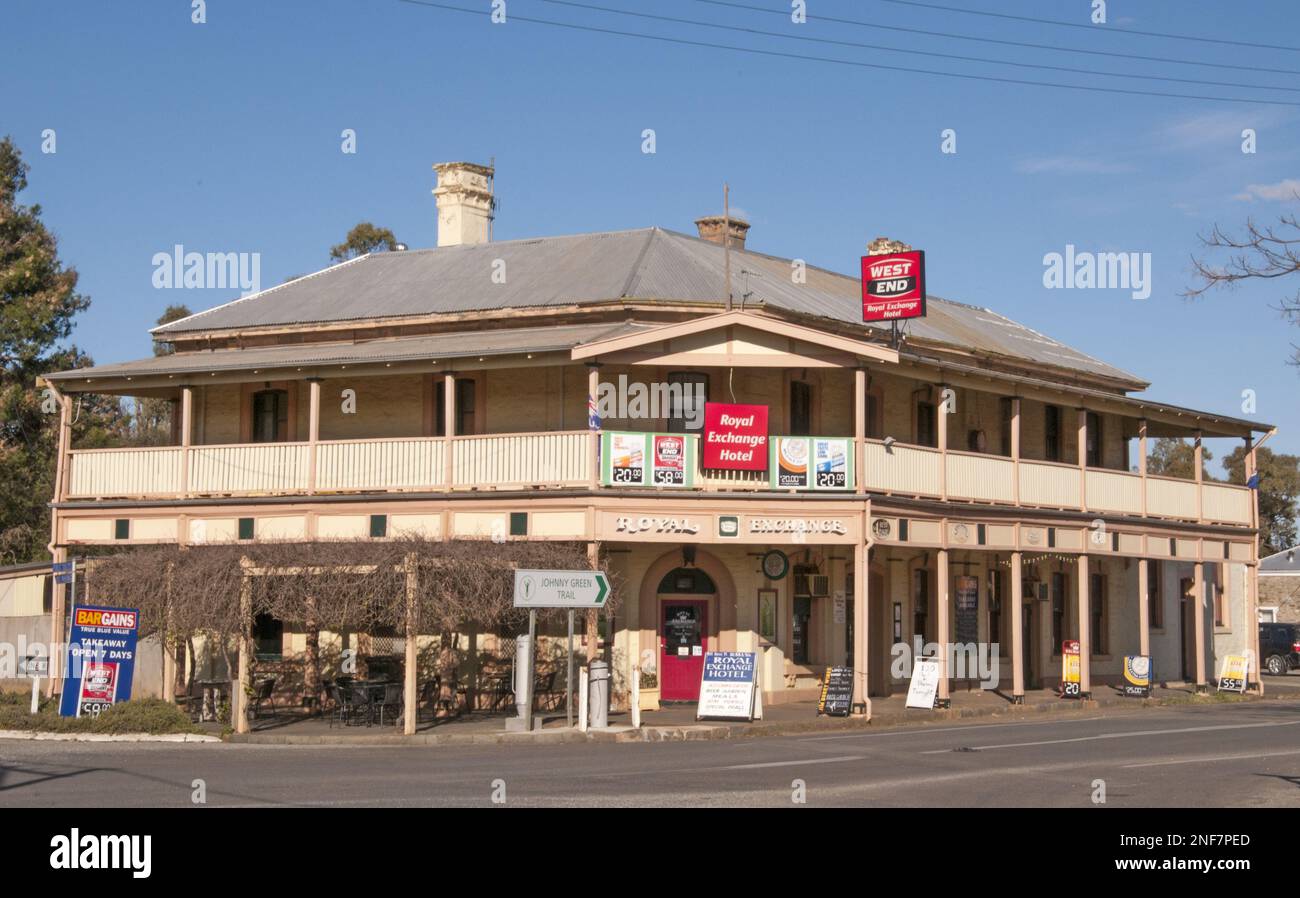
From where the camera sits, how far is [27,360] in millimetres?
44438

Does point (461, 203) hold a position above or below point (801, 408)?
above

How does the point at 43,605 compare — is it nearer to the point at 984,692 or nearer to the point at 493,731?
the point at 493,731

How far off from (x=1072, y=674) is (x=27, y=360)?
1159 inches

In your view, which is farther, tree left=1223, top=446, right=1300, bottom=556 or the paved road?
tree left=1223, top=446, right=1300, bottom=556

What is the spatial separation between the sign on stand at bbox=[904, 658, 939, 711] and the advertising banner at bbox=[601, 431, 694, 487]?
221 inches

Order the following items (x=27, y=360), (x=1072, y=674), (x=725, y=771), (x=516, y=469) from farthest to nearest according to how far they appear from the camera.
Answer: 1. (x=27, y=360)
2. (x=1072, y=674)
3. (x=516, y=469)
4. (x=725, y=771)

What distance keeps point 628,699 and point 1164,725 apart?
899 cm

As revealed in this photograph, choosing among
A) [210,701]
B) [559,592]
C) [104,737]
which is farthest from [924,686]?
[104,737]

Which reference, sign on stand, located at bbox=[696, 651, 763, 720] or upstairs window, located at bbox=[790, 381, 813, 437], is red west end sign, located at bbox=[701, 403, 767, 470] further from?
sign on stand, located at bbox=[696, 651, 763, 720]

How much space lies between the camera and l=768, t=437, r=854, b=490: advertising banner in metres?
27.4

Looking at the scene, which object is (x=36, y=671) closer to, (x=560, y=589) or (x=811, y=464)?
(x=560, y=589)

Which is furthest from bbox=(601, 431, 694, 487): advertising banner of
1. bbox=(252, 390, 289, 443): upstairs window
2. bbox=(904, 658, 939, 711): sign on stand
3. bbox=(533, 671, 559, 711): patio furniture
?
bbox=(252, 390, 289, 443): upstairs window

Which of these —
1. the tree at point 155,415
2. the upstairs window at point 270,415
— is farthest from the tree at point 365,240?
the upstairs window at point 270,415
